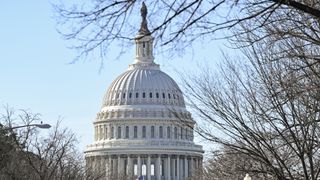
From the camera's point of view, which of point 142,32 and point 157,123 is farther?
point 157,123

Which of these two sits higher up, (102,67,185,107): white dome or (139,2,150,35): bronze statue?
(102,67,185,107): white dome

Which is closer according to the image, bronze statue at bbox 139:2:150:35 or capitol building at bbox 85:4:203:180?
bronze statue at bbox 139:2:150:35

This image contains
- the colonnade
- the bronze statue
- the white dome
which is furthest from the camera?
the white dome

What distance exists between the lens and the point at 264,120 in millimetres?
20188

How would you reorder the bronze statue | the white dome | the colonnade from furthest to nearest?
the white dome, the colonnade, the bronze statue

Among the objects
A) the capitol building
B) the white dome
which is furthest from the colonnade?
the white dome

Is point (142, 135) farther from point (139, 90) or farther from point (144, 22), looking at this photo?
point (144, 22)

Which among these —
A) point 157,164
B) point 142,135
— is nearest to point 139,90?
point 142,135

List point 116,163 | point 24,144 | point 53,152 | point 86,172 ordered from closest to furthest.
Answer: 1. point 24,144
2. point 53,152
3. point 86,172
4. point 116,163

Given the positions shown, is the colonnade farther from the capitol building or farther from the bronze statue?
the bronze statue

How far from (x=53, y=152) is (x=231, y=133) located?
35790mm

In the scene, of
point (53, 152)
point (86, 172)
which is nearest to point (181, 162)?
point (86, 172)

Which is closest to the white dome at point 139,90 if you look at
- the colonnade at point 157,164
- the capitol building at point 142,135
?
the capitol building at point 142,135

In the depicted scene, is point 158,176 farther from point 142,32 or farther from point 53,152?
point 142,32
